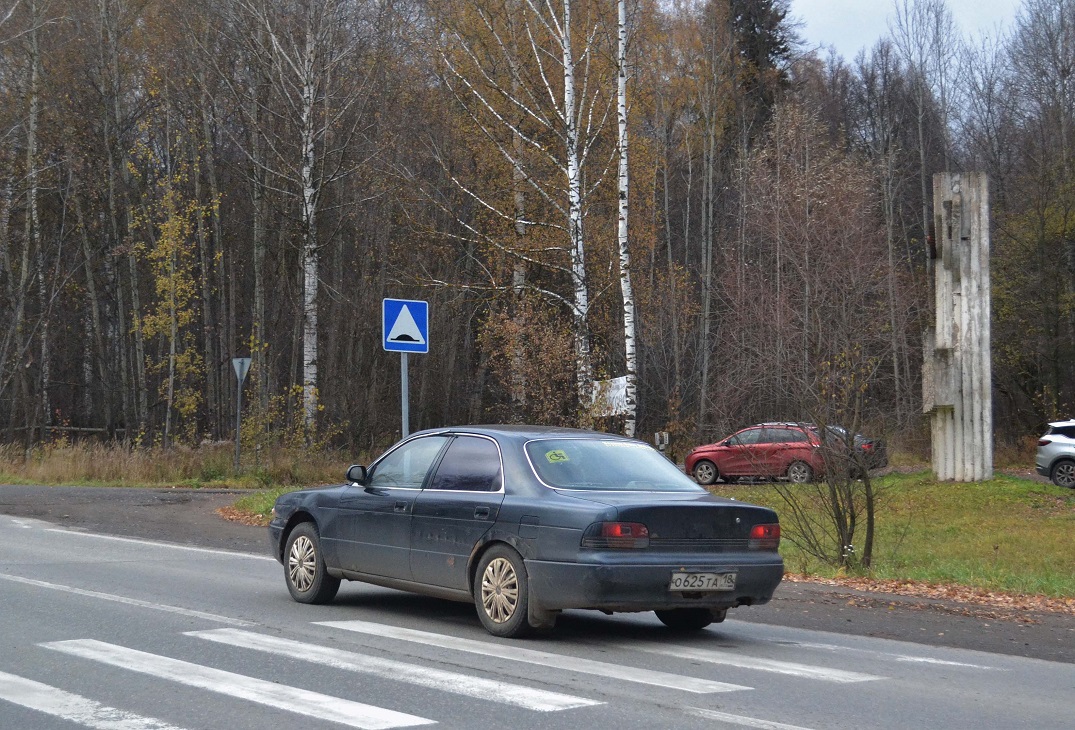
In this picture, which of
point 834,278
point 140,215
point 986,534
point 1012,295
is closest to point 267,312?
point 140,215

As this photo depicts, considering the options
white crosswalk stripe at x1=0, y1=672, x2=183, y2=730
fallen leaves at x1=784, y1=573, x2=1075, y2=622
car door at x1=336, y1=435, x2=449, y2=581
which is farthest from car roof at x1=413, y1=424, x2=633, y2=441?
fallen leaves at x1=784, y1=573, x2=1075, y2=622

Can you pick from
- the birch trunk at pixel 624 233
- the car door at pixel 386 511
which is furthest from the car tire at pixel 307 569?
the birch trunk at pixel 624 233

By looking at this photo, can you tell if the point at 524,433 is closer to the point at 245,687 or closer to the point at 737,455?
the point at 245,687

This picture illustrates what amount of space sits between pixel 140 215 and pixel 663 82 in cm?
1993

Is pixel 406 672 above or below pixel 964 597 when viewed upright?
above

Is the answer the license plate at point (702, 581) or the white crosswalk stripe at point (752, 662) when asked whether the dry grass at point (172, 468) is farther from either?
the license plate at point (702, 581)

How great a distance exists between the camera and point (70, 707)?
6742mm

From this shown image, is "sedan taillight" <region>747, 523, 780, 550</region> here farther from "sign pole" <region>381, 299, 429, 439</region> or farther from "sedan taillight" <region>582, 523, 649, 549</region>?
"sign pole" <region>381, 299, 429, 439</region>

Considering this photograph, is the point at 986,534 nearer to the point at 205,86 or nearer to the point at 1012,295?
the point at 1012,295

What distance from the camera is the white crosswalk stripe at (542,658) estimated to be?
748 cm

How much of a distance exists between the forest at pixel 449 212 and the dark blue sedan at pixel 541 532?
57.3 ft

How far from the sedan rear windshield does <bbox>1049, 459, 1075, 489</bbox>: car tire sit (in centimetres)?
2291

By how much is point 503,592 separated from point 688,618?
1699mm

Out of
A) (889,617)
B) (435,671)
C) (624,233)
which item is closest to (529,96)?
(624,233)
